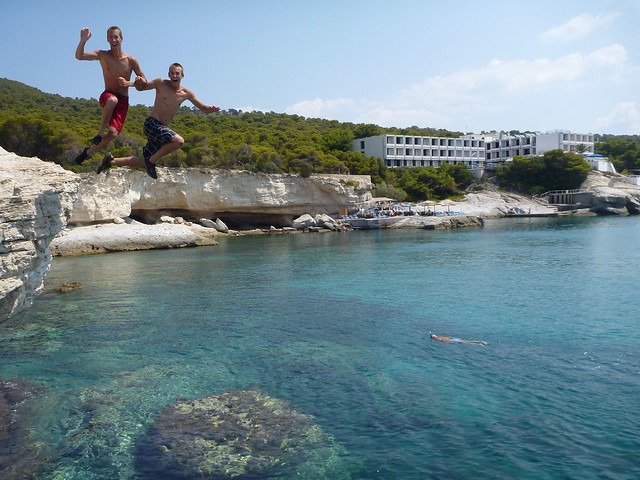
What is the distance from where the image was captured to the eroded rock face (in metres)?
40.3

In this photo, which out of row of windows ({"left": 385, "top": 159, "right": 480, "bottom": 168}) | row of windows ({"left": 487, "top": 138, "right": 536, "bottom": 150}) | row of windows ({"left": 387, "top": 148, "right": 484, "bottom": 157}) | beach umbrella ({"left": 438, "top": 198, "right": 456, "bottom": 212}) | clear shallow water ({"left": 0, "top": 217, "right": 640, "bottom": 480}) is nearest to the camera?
clear shallow water ({"left": 0, "top": 217, "right": 640, "bottom": 480})

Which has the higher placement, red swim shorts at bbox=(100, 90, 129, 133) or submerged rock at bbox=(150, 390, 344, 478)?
red swim shorts at bbox=(100, 90, 129, 133)

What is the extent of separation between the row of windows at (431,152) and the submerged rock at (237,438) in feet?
265

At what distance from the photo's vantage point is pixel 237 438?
727 centimetres

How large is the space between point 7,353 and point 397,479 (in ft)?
33.1

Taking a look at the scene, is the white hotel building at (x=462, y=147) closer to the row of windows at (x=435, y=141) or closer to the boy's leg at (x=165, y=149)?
the row of windows at (x=435, y=141)

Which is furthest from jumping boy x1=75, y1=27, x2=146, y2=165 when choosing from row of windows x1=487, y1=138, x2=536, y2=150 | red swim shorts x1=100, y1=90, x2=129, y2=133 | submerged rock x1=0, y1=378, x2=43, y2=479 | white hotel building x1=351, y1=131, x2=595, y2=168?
row of windows x1=487, y1=138, x2=536, y2=150

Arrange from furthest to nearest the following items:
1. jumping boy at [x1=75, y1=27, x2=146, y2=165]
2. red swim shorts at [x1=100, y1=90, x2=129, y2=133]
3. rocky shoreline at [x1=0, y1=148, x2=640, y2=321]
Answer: rocky shoreline at [x1=0, y1=148, x2=640, y2=321] → red swim shorts at [x1=100, y1=90, x2=129, y2=133] → jumping boy at [x1=75, y1=27, x2=146, y2=165]

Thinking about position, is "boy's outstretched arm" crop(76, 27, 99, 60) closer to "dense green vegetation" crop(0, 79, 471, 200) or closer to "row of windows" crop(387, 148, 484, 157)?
"dense green vegetation" crop(0, 79, 471, 200)

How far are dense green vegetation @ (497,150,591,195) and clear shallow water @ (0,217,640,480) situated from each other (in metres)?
62.7

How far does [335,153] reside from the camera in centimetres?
7331

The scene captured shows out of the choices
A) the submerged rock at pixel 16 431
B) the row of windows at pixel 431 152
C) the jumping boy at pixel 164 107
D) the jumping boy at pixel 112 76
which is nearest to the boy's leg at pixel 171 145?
the jumping boy at pixel 164 107

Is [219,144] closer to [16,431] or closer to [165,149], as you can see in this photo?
[165,149]

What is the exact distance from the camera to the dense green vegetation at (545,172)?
78250mm
